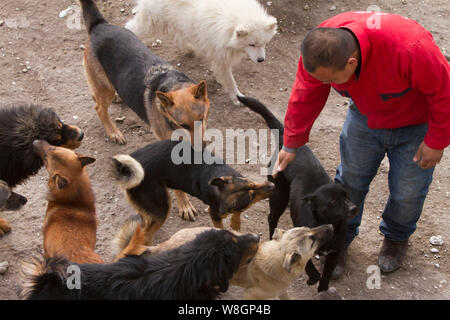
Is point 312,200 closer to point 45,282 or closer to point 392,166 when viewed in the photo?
point 392,166

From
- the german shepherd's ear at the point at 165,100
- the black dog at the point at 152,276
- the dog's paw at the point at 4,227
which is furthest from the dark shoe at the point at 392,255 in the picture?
the dog's paw at the point at 4,227

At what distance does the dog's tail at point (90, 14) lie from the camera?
200 inches

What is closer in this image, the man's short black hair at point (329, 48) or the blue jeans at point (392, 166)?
the man's short black hair at point (329, 48)

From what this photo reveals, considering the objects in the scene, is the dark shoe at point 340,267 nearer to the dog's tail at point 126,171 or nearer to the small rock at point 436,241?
the small rock at point 436,241

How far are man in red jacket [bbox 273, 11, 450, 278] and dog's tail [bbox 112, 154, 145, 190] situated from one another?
4.11ft

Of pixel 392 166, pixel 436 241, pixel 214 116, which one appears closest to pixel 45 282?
pixel 392 166

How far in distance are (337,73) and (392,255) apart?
7.28 feet

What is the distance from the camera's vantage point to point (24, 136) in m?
3.93

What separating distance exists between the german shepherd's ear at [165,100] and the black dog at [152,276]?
1763 millimetres

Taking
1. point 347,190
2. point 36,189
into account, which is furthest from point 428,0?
point 36,189

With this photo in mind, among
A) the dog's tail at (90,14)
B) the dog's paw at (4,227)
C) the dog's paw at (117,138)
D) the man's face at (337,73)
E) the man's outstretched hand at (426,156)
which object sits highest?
the man's face at (337,73)

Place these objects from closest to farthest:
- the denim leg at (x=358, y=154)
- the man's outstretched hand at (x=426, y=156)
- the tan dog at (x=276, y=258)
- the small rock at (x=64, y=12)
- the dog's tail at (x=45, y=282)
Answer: the dog's tail at (x=45, y=282) → the man's outstretched hand at (x=426, y=156) → the tan dog at (x=276, y=258) → the denim leg at (x=358, y=154) → the small rock at (x=64, y=12)

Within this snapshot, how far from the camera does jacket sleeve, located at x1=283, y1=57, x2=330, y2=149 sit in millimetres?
3279
